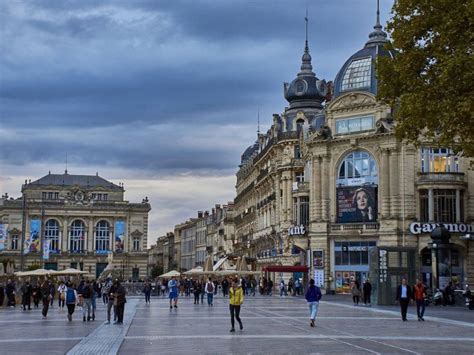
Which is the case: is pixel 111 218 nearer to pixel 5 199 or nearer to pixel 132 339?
pixel 5 199

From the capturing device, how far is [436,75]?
77.3ft

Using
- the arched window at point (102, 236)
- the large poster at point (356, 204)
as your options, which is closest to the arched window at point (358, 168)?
the large poster at point (356, 204)

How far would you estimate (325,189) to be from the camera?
213 feet

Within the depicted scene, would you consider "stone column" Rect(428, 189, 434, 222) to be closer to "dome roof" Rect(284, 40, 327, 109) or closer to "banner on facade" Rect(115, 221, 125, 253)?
"dome roof" Rect(284, 40, 327, 109)

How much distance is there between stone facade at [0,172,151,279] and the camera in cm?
12681

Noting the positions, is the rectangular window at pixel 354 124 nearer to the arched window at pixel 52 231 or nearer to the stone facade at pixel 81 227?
the stone facade at pixel 81 227

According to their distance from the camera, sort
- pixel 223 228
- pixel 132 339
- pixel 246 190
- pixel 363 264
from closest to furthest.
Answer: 1. pixel 132 339
2. pixel 363 264
3. pixel 246 190
4. pixel 223 228

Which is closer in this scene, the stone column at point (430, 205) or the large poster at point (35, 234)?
the stone column at point (430, 205)

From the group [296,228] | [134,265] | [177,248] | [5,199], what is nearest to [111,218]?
[134,265]

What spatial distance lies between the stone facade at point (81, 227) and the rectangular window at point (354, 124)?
2705 inches

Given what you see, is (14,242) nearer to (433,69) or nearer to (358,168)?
(358,168)

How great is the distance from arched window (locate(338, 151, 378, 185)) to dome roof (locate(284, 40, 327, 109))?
17525 mm

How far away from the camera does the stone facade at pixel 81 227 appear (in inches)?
4993

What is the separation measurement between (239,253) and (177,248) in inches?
3133
